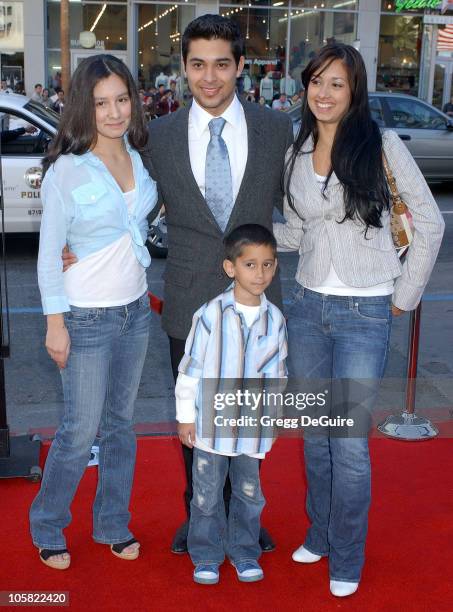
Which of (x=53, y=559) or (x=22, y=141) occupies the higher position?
(x=22, y=141)

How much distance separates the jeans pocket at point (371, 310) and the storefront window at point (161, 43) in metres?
22.0

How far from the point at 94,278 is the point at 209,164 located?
0.61m

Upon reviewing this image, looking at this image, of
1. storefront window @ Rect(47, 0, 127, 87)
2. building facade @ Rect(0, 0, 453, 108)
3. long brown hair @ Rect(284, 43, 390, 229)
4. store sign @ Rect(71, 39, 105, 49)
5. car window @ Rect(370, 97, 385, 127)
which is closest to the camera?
long brown hair @ Rect(284, 43, 390, 229)

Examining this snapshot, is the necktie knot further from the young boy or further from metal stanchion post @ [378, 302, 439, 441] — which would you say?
metal stanchion post @ [378, 302, 439, 441]

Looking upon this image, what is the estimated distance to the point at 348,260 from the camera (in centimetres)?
302

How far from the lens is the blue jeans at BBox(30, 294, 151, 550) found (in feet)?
10.2

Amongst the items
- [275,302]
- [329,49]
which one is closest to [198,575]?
[275,302]

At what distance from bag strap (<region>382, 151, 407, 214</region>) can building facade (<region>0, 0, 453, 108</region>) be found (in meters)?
21.4

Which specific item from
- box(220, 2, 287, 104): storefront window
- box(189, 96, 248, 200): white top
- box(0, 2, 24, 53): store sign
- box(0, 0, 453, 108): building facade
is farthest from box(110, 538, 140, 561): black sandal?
box(0, 2, 24, 53): store sign

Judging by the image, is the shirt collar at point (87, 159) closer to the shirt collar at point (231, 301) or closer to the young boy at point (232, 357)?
the young boy at point (232, 357)

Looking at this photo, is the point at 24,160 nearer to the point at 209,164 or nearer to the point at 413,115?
the point at 209,164

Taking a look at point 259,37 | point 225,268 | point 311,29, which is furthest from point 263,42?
point 225,268

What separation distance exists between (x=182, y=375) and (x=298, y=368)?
453 mm

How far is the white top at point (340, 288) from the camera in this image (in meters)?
3.03
